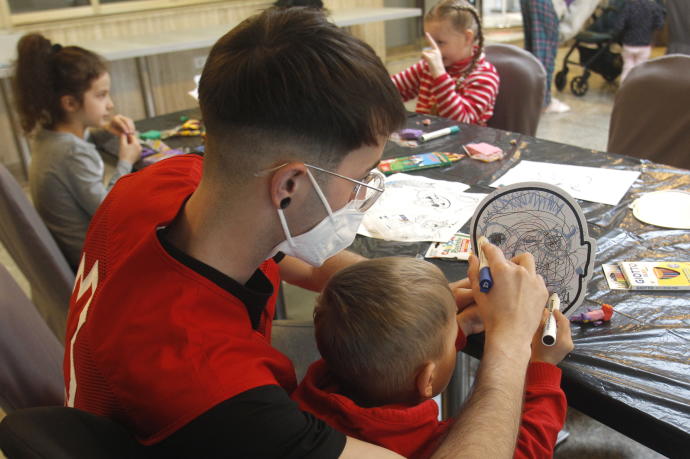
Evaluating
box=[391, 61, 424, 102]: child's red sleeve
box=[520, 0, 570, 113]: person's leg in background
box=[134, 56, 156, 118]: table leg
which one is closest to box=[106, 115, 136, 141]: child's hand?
box=[391, 61, 424, 102]: child's red sleeve

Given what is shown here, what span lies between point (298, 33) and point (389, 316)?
0.45 metres

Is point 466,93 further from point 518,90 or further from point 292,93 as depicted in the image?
point 292,93

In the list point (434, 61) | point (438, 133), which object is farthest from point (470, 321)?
point (434, 61)

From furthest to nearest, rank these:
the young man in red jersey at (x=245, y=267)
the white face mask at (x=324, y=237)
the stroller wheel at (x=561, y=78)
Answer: the stroller wheel at (x=561, y=78) < the white face mask at (x=324, y=237) < the young man in red jersey at (x=245, y=267)

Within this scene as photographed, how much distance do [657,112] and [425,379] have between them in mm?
1691

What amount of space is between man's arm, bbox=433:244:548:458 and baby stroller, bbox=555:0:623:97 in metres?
5.12

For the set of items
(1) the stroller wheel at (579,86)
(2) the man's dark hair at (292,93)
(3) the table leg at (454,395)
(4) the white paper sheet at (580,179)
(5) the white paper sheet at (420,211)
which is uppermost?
(2) the man's dark hair at (292,93)

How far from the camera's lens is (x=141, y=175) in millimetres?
1130

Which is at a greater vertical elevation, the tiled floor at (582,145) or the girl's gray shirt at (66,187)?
the girl's gray shirt at (66,187)

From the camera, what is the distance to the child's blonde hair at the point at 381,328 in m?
0.90

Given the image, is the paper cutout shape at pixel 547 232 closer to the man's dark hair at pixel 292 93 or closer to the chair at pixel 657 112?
the man's dark hair at pixel 292 93

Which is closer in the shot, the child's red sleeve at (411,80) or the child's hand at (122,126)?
the child's hand at (122,126)

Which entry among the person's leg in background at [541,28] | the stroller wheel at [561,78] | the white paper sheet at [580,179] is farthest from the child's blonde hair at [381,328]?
the stroller wheel at [561,78]

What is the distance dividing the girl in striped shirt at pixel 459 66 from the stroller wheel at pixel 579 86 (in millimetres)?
3438
